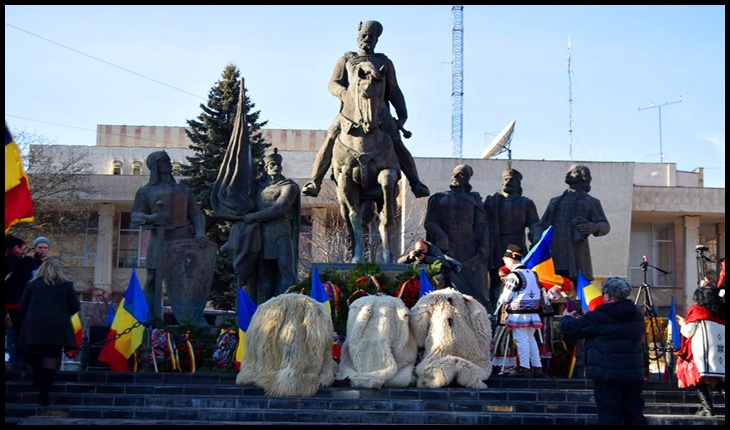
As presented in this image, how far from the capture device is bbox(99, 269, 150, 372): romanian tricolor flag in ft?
48.4

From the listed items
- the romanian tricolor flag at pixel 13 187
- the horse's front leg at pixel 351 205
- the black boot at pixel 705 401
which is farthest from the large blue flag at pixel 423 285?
the romanian tricolor flag at pixel 13 187

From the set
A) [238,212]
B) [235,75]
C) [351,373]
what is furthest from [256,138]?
[351,373]

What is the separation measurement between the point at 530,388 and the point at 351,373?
87.2 inches

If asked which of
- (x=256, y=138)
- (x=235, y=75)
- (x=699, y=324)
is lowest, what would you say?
(x=699, y=324)

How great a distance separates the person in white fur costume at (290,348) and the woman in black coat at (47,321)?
2.07 m

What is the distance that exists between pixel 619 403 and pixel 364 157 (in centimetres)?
757

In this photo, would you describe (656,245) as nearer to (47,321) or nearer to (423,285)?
(423,285)

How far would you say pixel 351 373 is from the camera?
43.0ft

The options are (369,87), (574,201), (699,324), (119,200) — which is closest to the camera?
(699,324)

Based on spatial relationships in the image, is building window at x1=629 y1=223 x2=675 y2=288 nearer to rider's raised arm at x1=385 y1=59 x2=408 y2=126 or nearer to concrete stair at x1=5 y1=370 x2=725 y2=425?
rider's raised arm at x1=385 y1=59 x2=408 y2=126

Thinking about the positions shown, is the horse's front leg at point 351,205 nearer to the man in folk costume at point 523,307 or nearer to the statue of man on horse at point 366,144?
the statue of man on horse at point 366,144

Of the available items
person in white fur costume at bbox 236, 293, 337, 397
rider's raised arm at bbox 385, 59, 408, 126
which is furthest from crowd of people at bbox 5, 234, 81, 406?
rider's raised arm at bbox 385, 59, 408, 126

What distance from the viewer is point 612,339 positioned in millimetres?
10352

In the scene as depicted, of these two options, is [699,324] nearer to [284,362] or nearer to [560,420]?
[560,420]
